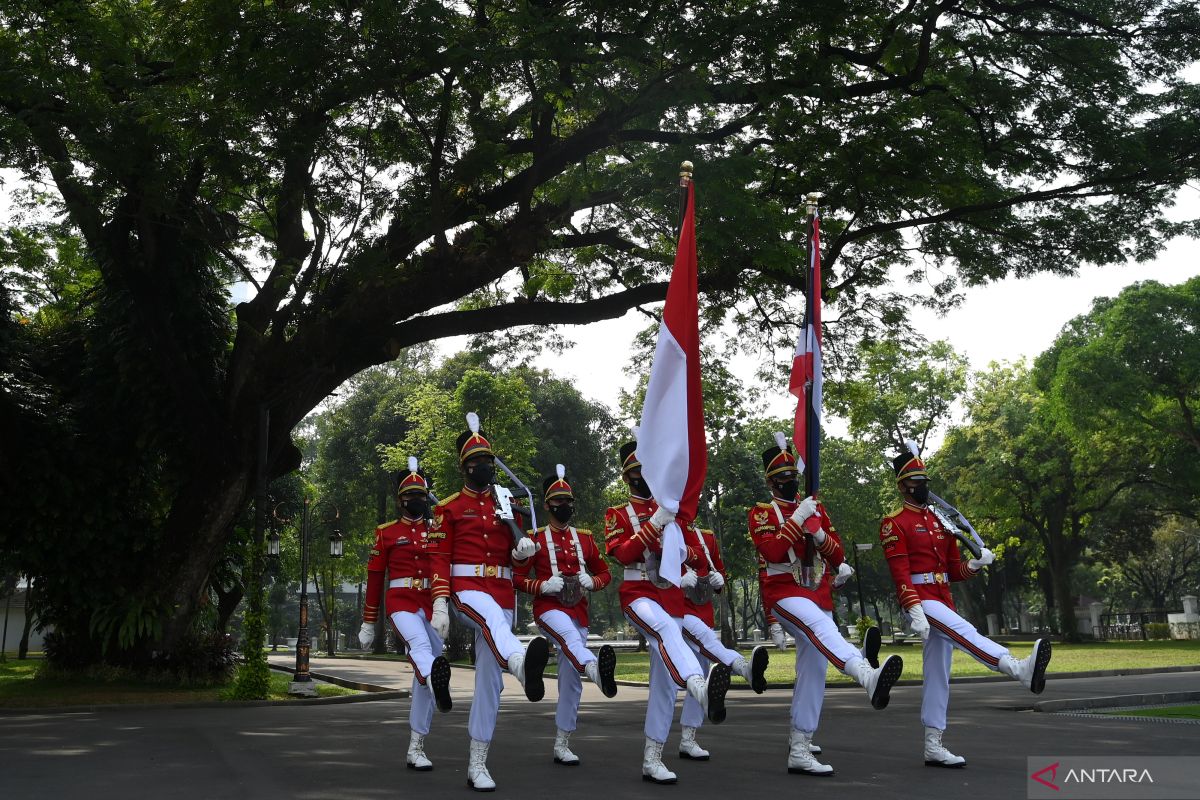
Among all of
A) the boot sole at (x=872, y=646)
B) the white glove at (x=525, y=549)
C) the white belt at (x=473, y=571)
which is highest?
→ the white glove at (x=525, y=549)

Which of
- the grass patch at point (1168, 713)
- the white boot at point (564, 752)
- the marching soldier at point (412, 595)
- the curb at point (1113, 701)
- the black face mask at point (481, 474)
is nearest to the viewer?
the black face mask at point (481, 474)

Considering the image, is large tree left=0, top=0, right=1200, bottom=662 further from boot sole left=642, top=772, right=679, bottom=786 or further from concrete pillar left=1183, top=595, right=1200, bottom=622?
concrete pillar left=1183, top=595, right=1200, bottom=622

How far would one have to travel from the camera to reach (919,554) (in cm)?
873

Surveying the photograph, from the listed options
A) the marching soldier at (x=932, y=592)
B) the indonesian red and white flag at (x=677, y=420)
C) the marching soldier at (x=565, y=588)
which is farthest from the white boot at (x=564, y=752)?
the marching soldier at (x=932, y=592)

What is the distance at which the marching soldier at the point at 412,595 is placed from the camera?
8.68m

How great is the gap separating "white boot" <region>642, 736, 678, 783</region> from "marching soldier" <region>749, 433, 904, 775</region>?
3.85 ft

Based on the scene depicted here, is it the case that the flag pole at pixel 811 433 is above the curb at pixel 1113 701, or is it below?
above

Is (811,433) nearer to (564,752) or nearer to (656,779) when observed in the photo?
(656,779)

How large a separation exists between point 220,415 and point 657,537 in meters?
15.0

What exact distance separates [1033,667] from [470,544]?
4.42 m

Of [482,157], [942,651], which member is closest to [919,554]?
[942,651]

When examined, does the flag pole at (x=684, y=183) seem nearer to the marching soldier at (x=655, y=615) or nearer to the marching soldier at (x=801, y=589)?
the marching soldier at (x=801, y=589)

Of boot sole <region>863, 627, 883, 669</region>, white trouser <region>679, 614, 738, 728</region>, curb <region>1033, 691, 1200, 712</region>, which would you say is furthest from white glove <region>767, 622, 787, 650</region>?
curb <region>1033, 691, 1200, 712</region>

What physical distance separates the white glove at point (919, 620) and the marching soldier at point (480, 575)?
3100mm
